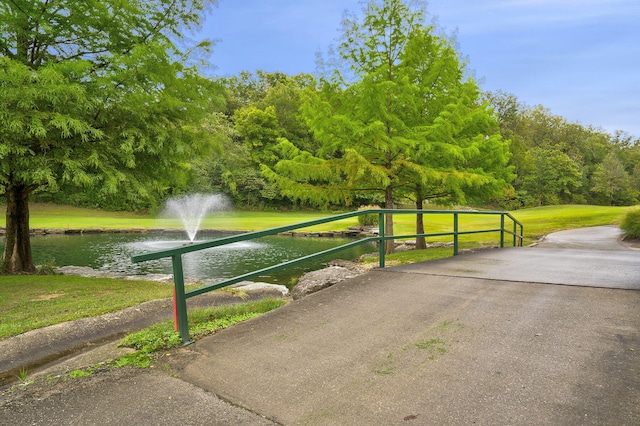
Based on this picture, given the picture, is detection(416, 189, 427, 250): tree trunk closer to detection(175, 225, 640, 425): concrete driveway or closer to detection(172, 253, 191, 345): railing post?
detection(175, 225, 640, 425): concrete driveway

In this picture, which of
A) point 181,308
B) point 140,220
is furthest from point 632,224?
point 140,220

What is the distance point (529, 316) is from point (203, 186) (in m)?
47.5

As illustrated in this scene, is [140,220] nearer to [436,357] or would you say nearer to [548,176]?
[436,357]

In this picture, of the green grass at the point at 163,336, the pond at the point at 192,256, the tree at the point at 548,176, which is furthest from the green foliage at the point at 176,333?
the tree at the point at 548,176

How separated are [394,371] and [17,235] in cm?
1154

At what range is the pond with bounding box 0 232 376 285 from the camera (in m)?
14.5

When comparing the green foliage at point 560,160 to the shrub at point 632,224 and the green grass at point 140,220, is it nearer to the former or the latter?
the green grass at point 140,220

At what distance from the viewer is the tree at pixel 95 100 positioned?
732 cm

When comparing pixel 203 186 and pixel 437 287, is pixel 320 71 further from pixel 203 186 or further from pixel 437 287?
pixel 203 186

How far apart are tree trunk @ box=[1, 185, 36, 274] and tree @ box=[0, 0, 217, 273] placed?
3cm

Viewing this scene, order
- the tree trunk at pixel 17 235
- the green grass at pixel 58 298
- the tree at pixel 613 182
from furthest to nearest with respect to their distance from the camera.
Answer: the tree at pixel 613 182 → the tree trunk at pixel 17 235 → the green grass at pixel 58 298

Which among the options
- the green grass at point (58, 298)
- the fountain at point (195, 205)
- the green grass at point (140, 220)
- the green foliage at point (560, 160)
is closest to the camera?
the green grass at point (58, 298)

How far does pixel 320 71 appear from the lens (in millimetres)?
12992

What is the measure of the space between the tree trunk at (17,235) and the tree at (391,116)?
6.68m
